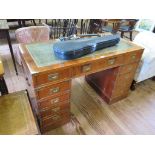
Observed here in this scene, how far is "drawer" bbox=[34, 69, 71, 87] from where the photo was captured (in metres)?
1.00

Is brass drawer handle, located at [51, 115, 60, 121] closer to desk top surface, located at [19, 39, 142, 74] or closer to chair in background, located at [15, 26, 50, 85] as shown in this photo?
desk top surface, located at [19, 39, 142, 74]

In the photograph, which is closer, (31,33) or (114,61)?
(114,61)

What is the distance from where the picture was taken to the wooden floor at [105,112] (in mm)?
1500

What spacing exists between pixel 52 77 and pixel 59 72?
0.06 m

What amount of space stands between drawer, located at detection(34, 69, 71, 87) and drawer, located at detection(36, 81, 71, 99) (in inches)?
2.1

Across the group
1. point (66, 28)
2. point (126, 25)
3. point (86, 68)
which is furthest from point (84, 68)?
point (126, 25)

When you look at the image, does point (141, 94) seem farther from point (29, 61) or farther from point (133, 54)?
point (29, 61)

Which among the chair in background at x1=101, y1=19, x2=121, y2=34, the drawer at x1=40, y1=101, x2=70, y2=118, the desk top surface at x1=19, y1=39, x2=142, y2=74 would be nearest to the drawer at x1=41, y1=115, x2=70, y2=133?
the drawer at x1=40, y1=101, x2=70, y2=118

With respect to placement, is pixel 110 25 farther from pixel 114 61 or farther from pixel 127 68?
pixel 114 61

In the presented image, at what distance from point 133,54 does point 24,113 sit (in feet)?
3.59

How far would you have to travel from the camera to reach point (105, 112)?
1.69 meters

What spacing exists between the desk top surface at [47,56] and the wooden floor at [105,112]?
741mm

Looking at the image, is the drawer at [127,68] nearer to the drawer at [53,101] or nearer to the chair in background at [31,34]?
the drawer at [53,101]
